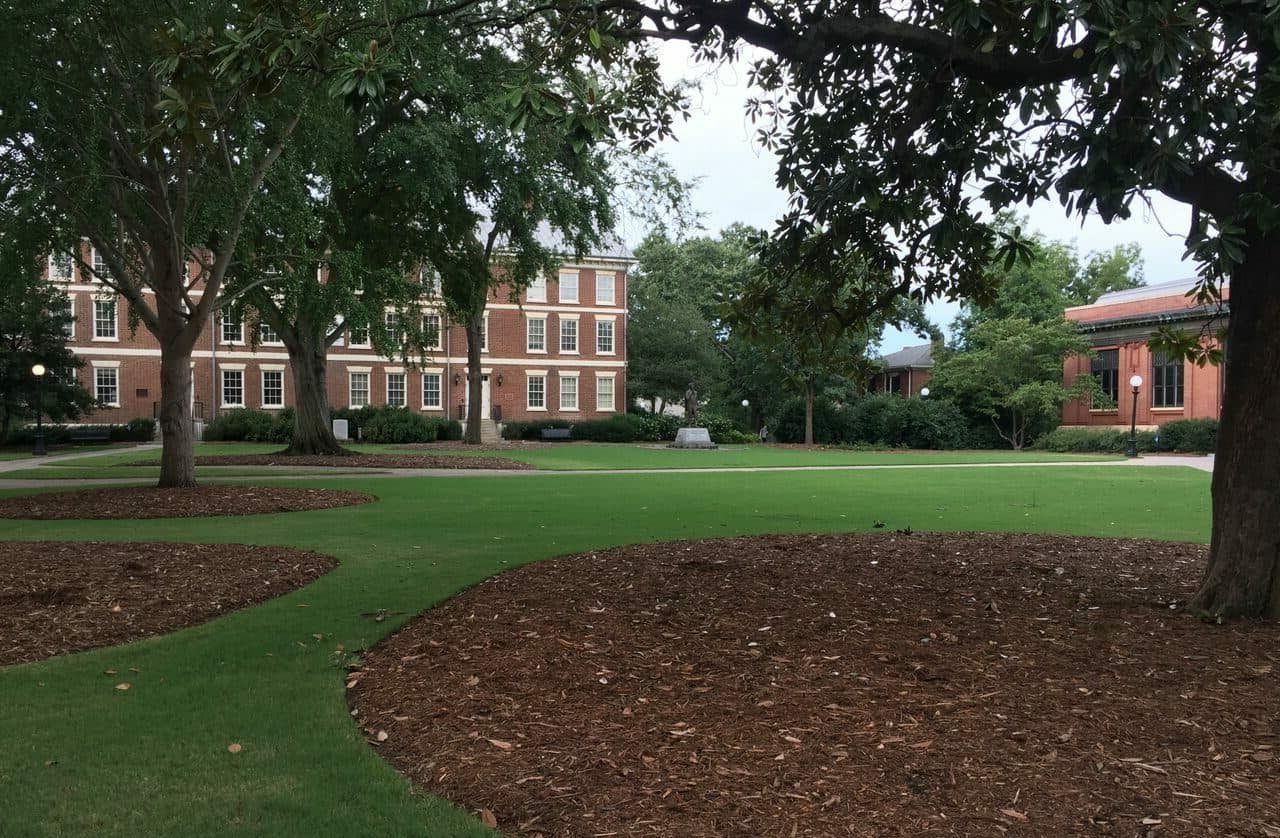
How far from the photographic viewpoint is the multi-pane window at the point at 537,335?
50938 millimetres

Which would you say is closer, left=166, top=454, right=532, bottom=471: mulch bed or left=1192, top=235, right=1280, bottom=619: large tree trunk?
left=1192, top=235, right=1280, bottom=619: large tree trunk

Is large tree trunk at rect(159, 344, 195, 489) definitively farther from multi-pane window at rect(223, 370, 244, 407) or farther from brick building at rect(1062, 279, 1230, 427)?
brick building at rect(1062, 279, 1230, 427)

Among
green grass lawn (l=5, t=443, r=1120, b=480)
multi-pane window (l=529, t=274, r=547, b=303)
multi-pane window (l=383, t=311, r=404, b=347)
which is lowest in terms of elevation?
green grass lawn (l=5, t=443, r=1120, b=480)

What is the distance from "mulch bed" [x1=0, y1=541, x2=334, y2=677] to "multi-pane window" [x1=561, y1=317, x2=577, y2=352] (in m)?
42.3

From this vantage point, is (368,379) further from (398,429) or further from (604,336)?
(604,336)

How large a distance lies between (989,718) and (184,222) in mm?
14418

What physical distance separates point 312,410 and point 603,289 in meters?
27.1

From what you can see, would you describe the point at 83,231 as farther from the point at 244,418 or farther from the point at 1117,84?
the point at 244,418

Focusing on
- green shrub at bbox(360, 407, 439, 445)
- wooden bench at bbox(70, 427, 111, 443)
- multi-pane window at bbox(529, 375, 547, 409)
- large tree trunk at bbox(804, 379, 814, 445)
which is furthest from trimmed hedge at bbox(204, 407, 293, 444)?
large tree trunk at bbox(804, 379, 814, 445)

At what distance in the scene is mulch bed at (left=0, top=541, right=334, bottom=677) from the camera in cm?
590

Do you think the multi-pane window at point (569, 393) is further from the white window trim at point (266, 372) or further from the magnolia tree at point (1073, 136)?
the magnolia tree at point (1073, 136)

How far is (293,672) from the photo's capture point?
4969 millimetres

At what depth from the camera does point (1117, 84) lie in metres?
4.75

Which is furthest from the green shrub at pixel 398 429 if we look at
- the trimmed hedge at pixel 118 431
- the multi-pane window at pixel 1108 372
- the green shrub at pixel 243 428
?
the multi-pane window at pixel 1108 372
